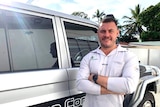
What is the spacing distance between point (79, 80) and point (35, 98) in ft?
1.48

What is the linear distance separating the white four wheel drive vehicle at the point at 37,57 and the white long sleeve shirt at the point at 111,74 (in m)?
0.28

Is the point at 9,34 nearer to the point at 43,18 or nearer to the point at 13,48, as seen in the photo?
the point at 13,48

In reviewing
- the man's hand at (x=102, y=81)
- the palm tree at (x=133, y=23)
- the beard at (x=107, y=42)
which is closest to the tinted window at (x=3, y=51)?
the man's hand at (x=102, y=81)

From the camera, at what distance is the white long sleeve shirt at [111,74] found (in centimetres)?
238

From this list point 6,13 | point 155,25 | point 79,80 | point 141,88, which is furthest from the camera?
point 155,25

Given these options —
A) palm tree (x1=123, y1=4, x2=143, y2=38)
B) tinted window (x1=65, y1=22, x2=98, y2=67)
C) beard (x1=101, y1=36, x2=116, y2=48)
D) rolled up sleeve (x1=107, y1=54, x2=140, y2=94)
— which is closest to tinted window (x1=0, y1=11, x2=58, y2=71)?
tinted window (x1=65, y1=22, x2=98, y2=67)

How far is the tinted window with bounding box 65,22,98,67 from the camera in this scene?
3.03m

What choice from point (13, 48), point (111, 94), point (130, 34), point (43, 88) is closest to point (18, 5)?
point (13, 48)

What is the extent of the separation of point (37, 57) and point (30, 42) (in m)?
0.16

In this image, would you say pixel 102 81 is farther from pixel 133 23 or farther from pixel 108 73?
pixel 133 23

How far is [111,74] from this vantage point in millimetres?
2473

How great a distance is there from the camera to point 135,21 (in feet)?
163

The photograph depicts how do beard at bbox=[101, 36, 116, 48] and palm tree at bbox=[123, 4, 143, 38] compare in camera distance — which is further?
palm tree at bbox=[123, 4, 143, 38]

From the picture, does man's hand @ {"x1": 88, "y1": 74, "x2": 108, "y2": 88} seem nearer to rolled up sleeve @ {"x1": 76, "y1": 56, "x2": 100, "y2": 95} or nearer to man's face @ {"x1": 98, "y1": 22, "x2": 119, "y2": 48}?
rolled up sleeve @ {"x1": 76, "y1": 56, "x2": 100, "y2": 95}
